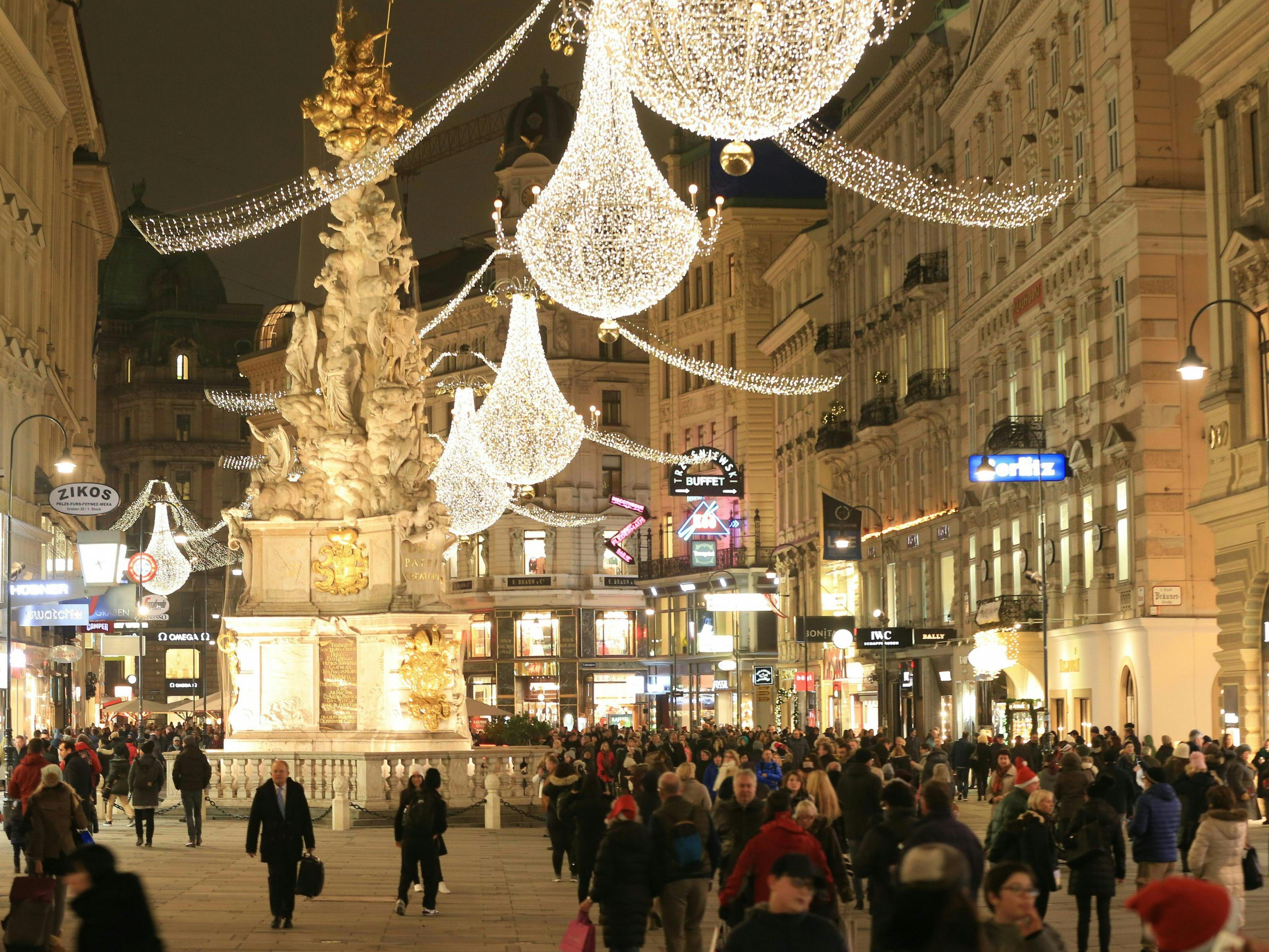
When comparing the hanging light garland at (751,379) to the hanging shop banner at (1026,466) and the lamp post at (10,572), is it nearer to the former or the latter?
the hanging shop banner at (1026,466)

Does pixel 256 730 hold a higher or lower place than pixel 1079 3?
lower

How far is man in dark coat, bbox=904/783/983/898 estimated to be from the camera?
1279 centimetres

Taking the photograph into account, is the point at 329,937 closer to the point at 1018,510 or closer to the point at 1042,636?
the point at 1042,636

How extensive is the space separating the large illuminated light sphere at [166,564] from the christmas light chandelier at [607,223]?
46.2m

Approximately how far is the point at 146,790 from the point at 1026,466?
22138mm

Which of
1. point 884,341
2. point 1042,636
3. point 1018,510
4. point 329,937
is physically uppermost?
point 884,341

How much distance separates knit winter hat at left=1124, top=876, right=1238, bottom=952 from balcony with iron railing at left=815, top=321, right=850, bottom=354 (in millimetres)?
66544

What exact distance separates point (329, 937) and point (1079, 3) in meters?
34.3

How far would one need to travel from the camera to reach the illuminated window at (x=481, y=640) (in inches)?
3932

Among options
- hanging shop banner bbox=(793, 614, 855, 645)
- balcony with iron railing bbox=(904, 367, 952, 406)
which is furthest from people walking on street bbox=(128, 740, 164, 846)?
balcony with iron railing bbox=(904, 367, 952, 406)

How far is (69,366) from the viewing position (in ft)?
263

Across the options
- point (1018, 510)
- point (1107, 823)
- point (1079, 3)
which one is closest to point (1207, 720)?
point (1018, 510)

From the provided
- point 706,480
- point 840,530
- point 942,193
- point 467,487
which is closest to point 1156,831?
point 942,193

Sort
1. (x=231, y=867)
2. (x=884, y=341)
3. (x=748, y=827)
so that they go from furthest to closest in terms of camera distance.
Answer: (x=884, y=341) → (x=231, y=867) → (x=748, y=827)
